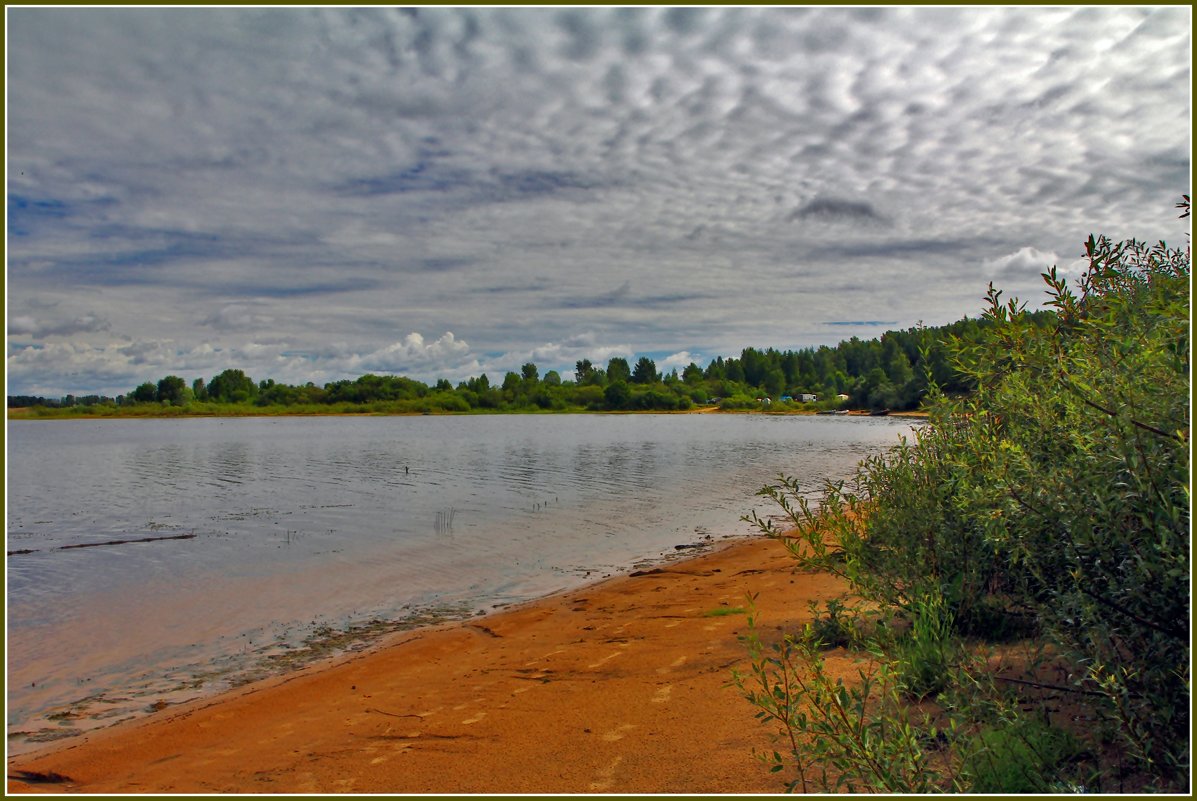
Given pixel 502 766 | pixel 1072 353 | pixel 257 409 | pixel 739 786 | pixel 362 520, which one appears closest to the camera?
pixel 1072 353

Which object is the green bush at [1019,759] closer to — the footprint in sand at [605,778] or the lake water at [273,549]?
the footprint in sand at [605,778]

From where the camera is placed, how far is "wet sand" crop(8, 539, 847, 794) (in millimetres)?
5555

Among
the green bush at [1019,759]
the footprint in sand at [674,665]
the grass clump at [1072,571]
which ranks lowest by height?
the footprint in sand at [674,665]

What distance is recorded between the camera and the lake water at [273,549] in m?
10.5

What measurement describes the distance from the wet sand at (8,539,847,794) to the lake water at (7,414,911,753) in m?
1.46

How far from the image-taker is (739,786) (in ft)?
15.6

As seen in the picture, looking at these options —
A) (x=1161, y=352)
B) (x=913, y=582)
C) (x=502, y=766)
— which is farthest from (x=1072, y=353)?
(x=502, y=766)

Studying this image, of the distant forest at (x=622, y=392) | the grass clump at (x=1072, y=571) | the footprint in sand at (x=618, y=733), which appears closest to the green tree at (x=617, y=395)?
the distant forest at (x=622, y=392)

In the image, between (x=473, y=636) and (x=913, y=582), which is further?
(x=473, y=636)

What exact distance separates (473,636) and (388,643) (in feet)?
4.25

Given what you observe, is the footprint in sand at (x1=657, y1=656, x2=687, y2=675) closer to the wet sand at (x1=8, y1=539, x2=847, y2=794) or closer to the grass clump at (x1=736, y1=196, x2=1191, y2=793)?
the wet sand at (x1=8, y1=539, x2=847, y2=794)

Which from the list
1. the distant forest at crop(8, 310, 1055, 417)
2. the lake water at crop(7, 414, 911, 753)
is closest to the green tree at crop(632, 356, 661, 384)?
the distant forest at crop(8, 310, 1055, 417)

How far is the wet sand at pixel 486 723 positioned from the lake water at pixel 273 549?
146 cm

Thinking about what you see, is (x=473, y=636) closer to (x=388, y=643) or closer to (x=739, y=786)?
(x=388, y=643)
